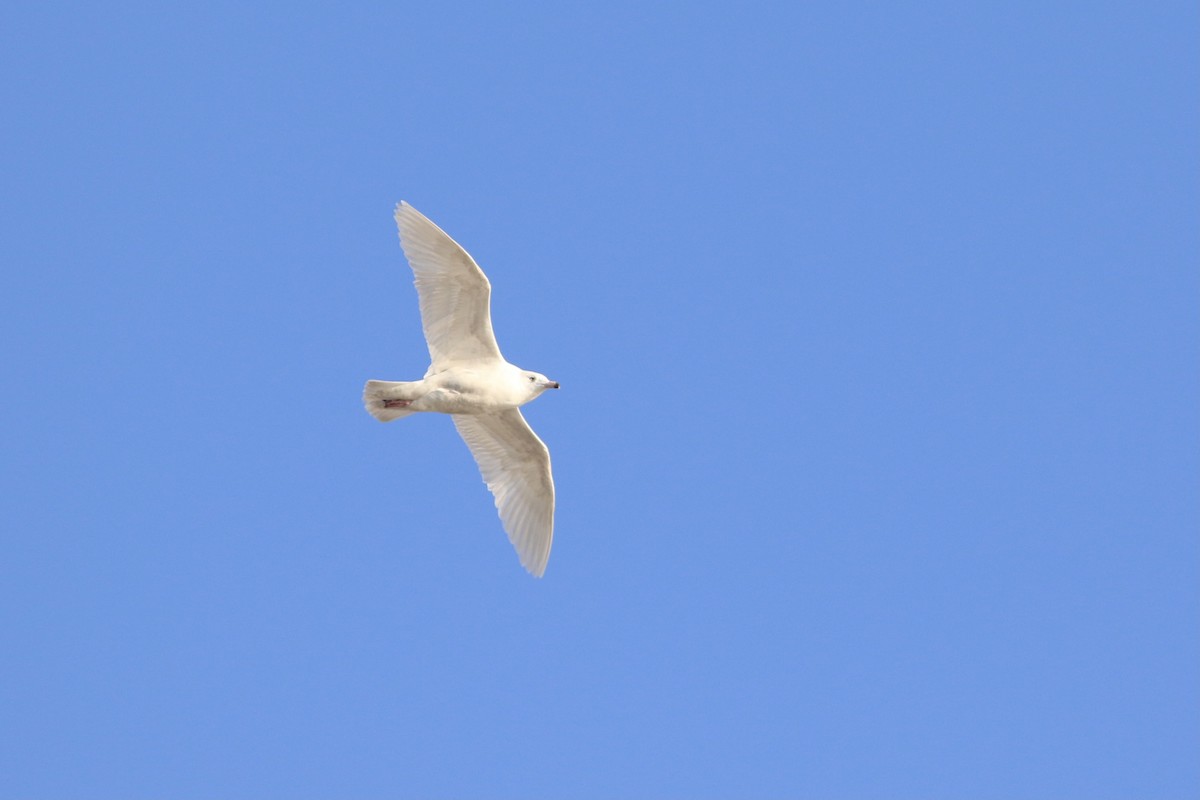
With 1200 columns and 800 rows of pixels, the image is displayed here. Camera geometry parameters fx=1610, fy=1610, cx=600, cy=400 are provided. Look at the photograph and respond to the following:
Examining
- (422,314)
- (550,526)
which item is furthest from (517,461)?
(422,314)

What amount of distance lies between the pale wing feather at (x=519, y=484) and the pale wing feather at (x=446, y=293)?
1555mm

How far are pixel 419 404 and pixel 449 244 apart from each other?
1.84 m

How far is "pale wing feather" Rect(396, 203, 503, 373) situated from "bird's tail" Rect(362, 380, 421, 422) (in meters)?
0.35

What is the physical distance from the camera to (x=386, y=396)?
17.4 metres

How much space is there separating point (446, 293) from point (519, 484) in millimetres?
2970

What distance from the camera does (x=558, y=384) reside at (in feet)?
58.4

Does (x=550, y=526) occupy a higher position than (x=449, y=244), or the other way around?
(x=449, y=244)

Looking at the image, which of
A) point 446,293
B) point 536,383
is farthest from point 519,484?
point 446,293

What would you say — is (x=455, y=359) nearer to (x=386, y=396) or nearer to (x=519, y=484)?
(x=386, y=396)

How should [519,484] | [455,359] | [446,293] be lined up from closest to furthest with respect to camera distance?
[446,293] → [455,359] → [519,484]

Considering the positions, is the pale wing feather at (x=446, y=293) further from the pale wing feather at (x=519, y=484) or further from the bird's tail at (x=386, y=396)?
the pale wing feather at (x=519, y=484)

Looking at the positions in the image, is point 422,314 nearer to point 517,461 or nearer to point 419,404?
point 419,404

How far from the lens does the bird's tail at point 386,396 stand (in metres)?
17.3

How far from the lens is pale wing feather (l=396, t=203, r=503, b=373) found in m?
16.7
